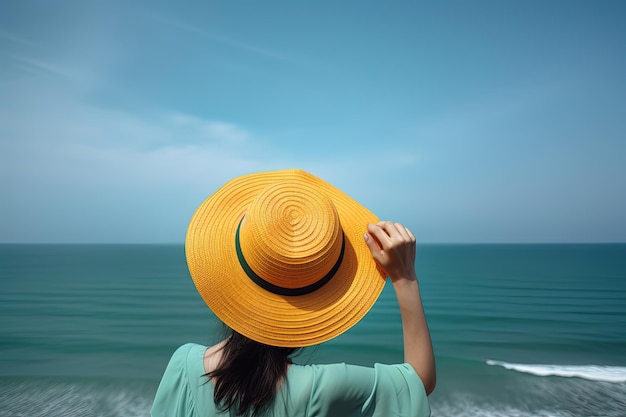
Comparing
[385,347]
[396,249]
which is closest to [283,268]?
[396,249]

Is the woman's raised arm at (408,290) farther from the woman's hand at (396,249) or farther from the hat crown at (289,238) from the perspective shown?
the hat crown at (289,238)

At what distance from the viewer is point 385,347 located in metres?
11.5

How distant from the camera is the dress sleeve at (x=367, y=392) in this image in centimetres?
88

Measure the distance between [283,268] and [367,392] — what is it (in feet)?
1.05

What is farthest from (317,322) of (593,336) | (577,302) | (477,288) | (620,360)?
(477,288)

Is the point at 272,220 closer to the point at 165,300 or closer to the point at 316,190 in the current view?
the point at 316,190

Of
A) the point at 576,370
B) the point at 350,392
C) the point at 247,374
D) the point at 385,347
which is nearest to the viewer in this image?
the point at 350,392

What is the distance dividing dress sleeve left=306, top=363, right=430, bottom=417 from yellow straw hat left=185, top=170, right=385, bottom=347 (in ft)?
0.36

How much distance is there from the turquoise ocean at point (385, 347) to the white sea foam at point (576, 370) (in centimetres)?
4

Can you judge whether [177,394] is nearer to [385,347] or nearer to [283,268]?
[283,268]

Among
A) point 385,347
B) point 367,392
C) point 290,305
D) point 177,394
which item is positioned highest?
point 290,305

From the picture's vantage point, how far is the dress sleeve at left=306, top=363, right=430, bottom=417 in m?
0.88

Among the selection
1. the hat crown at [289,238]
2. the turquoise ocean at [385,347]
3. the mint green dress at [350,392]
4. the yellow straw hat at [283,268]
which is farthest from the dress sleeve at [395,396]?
the turquoise ocean at [385,347]

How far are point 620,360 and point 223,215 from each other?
41.5 ft
